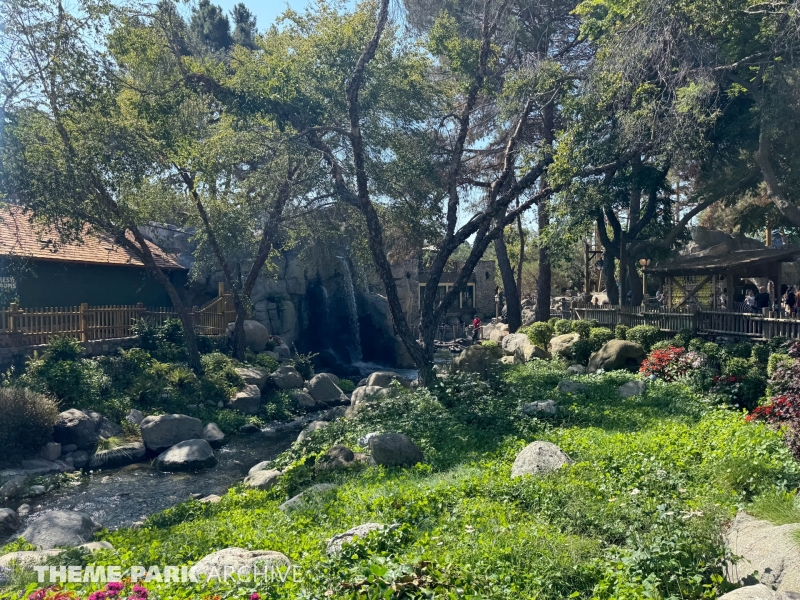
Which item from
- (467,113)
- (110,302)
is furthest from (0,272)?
(467,113)

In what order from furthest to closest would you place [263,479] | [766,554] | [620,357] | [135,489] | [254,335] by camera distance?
[254,335] → [620,357] → [135,489] → [263,479] → [766,554]

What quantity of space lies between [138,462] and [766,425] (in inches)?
502

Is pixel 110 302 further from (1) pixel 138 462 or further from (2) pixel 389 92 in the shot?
(2) pixel 389 92

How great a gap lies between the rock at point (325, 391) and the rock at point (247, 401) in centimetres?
244

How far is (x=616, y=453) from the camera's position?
878cm

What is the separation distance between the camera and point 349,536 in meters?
6.19

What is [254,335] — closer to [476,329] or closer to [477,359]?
[477,359]

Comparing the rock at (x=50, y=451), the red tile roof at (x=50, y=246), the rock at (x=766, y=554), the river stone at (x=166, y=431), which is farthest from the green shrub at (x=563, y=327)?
the rock at (x=766, y=554)

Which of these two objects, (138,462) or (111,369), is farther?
(111,369)

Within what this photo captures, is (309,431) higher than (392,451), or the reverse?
(392,451)

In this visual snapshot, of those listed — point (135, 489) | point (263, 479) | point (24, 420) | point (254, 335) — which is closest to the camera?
point (263, 479)

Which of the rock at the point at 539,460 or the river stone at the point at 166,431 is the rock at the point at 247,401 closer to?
A: the river stone at the point at 166,431

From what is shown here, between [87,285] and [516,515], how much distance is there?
69.6ft

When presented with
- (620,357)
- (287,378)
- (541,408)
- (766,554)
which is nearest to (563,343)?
(620,357)
